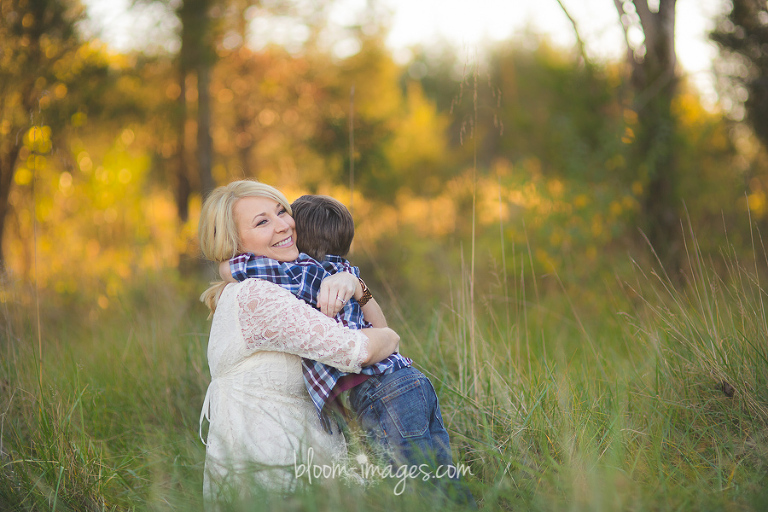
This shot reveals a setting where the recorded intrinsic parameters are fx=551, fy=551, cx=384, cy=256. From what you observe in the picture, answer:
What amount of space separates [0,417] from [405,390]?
197 cm

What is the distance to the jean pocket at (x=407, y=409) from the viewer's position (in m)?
1.92

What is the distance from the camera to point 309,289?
201cm

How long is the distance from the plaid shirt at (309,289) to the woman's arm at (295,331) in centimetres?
9

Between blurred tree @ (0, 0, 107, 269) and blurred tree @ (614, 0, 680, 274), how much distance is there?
5547 millimetres

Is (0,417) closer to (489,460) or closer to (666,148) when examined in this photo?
(489,460)

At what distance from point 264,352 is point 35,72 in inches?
219

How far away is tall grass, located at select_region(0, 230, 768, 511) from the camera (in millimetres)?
1812

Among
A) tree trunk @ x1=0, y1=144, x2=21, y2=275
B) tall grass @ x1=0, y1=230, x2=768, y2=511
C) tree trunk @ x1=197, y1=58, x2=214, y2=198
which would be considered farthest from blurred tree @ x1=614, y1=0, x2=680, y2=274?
tree trunk @ x1=0, y1=144, x2=21, y2=275

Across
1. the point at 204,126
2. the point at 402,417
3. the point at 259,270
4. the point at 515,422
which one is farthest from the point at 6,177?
the point at 515,422

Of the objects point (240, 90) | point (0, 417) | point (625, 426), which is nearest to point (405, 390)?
point (625, 426)

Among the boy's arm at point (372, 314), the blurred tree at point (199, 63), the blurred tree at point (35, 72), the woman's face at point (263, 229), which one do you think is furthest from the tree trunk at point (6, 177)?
the boy's arm at point (372, 314)

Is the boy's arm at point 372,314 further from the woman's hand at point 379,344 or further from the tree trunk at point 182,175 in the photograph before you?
the tree trunk at point 182,175

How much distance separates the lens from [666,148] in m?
5.05

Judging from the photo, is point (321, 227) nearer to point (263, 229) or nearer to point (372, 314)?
point (263, 229)
